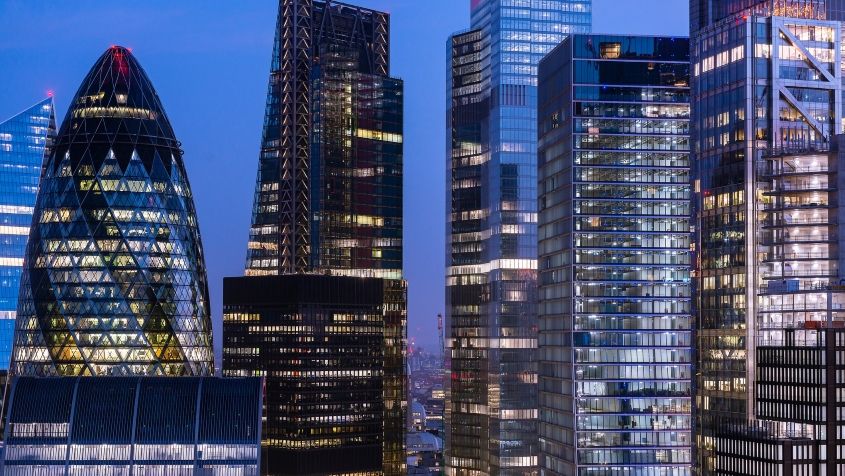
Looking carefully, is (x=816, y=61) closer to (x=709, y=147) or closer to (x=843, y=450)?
(x=709, y=147)

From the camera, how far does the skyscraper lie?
17962cm

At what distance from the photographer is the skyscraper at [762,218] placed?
180 meters

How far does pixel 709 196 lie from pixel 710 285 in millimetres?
11086

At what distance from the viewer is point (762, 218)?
185000 mm

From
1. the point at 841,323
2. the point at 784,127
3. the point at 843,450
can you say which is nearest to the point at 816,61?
the point at 784,127

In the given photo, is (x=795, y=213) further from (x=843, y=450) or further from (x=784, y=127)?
(x=843, y=450)

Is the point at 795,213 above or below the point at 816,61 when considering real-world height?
below

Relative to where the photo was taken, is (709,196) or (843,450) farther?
(709,196)

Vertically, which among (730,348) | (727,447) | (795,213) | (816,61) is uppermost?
(816,61)

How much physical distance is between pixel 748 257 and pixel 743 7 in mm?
32531

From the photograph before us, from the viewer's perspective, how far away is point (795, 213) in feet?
→ 602

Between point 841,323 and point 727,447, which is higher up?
point 841,323

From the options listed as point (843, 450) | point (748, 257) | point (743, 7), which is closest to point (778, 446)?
point (843, 450)

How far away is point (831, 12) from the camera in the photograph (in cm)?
19275
